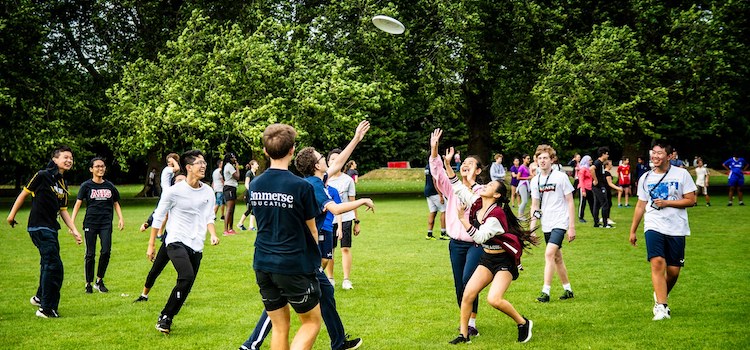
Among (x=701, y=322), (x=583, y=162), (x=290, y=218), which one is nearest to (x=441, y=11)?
(x=583, y=162)

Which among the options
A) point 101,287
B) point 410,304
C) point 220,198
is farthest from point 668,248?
point 220,198

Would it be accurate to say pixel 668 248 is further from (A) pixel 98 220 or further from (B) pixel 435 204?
(B) pixel 435 204

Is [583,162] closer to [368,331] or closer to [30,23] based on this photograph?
[368,331]

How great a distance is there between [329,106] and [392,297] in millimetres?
19239

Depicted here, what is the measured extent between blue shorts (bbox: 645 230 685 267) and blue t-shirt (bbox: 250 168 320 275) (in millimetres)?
4710

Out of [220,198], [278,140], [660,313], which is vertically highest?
[278,140]

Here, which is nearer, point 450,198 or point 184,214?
point 450,198

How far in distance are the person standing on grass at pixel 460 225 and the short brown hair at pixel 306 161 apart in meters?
1.22

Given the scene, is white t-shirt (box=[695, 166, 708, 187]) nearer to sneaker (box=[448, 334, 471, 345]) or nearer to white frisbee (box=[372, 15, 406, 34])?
white frisbee (box=[372, 15, 406, 34])

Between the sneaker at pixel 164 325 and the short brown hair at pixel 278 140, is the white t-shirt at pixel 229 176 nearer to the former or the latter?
the sneaker at pixel 164 325

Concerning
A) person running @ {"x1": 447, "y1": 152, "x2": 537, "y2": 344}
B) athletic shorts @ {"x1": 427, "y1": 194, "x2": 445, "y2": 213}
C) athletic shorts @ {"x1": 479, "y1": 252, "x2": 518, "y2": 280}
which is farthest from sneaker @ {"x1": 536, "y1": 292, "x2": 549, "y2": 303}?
athletic shorts @ {"x1": 427, "y1": 194, "x2": 445, "y2": 213}

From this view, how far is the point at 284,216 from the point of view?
5.07m

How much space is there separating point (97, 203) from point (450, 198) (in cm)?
568

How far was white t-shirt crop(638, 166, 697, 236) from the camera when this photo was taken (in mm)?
8109
